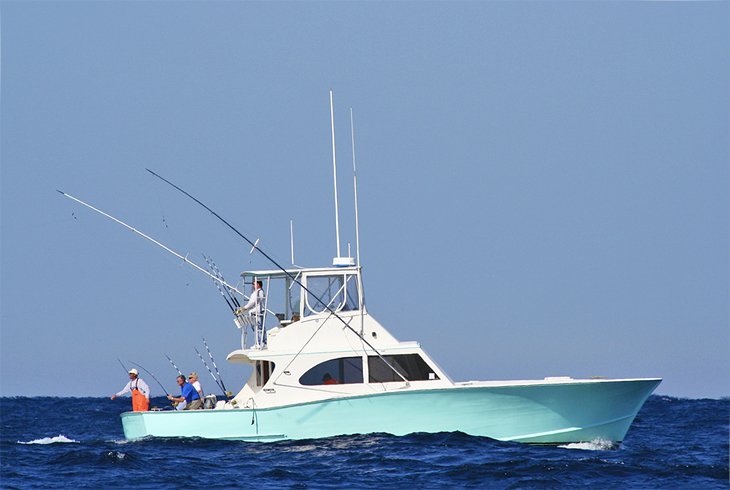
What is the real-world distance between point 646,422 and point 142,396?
15.7 meters

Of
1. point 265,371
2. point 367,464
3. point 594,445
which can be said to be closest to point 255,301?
point 265,371

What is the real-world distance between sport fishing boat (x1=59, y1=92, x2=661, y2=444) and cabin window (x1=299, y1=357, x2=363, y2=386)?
20mm

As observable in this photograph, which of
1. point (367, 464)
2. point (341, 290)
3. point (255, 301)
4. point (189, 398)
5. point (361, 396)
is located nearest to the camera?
point (367, 464)

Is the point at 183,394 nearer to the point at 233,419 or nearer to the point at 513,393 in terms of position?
the point at 233,419

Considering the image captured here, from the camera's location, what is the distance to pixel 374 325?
23.3 meters

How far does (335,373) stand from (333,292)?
182 centimetres

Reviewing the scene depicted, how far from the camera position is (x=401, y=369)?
75.4 ft

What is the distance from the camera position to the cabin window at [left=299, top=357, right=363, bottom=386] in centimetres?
2283

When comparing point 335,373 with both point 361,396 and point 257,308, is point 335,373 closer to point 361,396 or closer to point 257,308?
point 361,396

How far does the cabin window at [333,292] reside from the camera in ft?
77.7

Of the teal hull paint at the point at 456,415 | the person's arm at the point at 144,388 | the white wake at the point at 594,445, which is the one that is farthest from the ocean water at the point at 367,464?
the person's arm at the point at 144,388

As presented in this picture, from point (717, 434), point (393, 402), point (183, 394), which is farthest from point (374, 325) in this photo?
point (717, 434)

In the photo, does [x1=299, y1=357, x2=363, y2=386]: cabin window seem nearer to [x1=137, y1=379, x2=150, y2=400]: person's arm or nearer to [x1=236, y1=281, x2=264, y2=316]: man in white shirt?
[x1=236, y1=281, x2=264, y2=316]: man in white shirt

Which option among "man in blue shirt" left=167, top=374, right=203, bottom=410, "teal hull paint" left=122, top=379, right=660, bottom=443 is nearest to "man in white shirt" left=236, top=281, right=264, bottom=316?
"man in blue shirt" left=167, top=374, right=203, bottom=410
